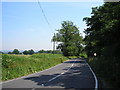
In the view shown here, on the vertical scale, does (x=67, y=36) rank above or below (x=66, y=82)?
above

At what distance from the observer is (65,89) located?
932 centimetres

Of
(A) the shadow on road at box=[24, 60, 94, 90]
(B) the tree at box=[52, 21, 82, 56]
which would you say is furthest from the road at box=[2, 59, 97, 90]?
(B) the tree at box=[52, 21, 82, 56]

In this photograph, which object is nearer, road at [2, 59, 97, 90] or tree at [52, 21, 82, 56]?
road at [2, 59, 97, 90]

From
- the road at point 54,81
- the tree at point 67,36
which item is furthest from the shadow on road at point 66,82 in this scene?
the tree at point 67,36

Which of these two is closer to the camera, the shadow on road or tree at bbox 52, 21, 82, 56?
the shadow on road

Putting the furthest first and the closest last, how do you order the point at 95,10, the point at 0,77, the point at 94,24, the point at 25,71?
the point at 95,10
the point at 94,24
the point at 25,71
the point at 0,77

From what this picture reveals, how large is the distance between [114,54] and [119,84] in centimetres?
308

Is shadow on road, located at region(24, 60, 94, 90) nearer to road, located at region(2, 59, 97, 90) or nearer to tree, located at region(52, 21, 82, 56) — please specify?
road, located at region(2, 59, 97, 90)

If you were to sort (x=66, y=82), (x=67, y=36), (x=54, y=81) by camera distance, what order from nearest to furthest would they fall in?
1. (x=66, y=82)
2. (x=54, y=81)
3. (x=67, y=36)

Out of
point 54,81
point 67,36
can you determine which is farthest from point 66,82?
point 67,36

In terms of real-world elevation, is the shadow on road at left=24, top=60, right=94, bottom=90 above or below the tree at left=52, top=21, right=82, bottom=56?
below

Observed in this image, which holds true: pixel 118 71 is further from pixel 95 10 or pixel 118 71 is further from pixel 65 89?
pixel 95 10

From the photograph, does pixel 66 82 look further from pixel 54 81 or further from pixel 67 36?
pixel 67 36

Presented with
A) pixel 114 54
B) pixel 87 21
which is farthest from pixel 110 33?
pixel 87 21
